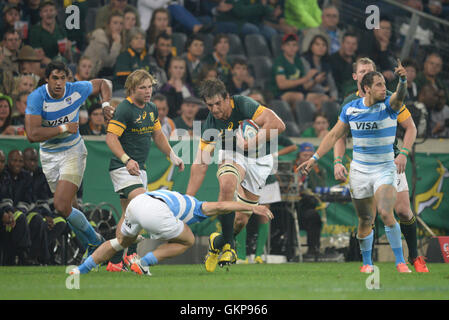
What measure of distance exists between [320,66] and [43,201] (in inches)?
310

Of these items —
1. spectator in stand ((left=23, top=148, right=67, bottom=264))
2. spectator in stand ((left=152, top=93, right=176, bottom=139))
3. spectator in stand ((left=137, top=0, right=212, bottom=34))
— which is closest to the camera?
spectator in stand ((left=23, top=148, right=67, bottom=264))

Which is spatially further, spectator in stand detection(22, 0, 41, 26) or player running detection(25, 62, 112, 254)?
spectator in stand detection(22, 0, 41, 26)

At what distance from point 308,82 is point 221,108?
7840 mm

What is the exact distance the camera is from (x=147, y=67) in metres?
14.6

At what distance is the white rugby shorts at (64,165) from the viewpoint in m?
9.78

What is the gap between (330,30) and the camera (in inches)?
716

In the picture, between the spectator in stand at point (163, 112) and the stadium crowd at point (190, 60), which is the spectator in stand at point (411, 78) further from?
the spectator in stand at point (163, 112)

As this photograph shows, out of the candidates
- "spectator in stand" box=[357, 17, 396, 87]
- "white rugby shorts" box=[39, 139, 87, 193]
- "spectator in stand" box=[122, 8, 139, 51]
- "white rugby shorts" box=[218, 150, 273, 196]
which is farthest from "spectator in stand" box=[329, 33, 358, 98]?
"white rugby shorts" box=[39, 139, 87, 193]

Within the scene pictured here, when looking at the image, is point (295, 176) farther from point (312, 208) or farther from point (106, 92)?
point (106, 92)

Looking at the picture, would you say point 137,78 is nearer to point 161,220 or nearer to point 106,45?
point 161,220

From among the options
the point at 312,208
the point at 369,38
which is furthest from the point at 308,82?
the point at 312,208

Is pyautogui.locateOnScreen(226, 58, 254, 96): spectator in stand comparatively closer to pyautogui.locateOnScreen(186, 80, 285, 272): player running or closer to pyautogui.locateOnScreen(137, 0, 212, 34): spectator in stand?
pyautogui.locateOnScreen(137, 0, 212, 34): spectator in stand

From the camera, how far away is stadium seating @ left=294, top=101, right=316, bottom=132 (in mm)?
16094

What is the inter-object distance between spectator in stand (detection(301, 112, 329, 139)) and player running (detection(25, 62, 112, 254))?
5728mm
